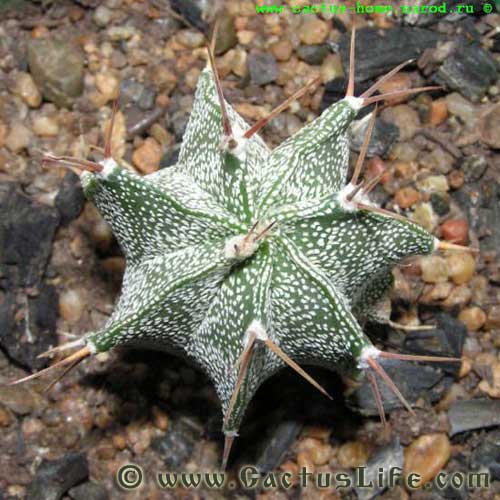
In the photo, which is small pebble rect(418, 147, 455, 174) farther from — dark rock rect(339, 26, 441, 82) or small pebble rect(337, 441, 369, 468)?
small pebble rect(337, 441, 369, 468)

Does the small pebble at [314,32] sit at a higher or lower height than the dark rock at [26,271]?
higher

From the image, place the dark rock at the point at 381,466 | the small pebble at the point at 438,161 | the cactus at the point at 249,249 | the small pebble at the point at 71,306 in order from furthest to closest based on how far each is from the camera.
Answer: the small pebble at the point at 438,161
the small pebble at the point at 71,306
the dark rock at the point at 381,466
the cactus at the point at 249,249

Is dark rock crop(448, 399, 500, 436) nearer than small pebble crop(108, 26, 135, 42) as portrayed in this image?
Yes

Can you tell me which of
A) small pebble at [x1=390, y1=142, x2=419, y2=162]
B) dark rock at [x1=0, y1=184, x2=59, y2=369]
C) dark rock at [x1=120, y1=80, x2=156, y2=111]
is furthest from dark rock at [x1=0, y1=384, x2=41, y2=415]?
small pebble at [x1=390, y1=142, x2=419, y2=162]

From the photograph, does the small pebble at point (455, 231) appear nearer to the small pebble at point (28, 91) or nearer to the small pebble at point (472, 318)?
the small pebble at point (472, 318)

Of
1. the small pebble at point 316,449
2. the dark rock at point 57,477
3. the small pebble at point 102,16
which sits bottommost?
the dark rock at point 57,477

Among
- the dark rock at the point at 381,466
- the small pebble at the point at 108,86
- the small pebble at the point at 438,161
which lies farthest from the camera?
the small pebble at the point at 108,86

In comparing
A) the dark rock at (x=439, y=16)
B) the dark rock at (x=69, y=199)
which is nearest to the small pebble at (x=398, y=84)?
the dark rock at (x=439, y=16)
